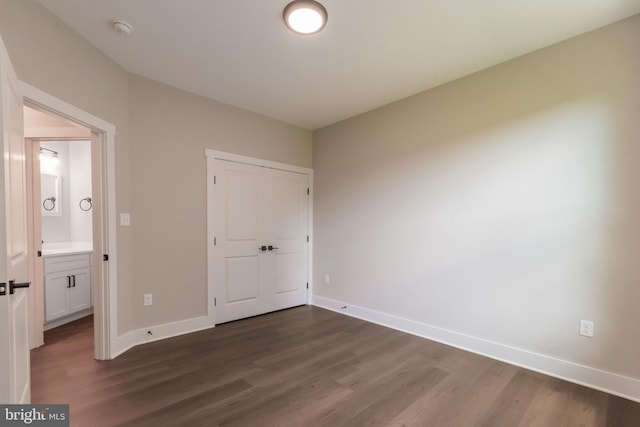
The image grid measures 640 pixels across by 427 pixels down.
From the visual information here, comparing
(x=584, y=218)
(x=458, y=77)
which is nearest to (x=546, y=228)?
(x=584, y=218)

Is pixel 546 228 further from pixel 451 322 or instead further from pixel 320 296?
pixel 320 296

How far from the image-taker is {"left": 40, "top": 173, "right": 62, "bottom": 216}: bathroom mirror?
4.00m

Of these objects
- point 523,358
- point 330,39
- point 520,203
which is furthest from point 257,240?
point 523,358

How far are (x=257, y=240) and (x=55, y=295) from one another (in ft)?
7.57

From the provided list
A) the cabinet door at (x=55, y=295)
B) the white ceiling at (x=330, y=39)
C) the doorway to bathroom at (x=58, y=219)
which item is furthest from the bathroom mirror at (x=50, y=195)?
the white ceiling at (x=330, y=39)

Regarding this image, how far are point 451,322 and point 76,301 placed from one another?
172 inches

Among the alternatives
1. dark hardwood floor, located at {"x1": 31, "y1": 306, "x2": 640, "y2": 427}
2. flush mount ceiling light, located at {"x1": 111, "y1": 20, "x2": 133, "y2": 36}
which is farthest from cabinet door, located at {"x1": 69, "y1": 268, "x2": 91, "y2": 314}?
flush mount ceiling light, located at {"x1": 111, "y1": 20, "x2": 133, "y2": 36}

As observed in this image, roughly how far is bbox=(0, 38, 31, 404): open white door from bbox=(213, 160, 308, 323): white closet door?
5.90ft

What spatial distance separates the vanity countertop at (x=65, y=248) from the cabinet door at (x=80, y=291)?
9.7 inches

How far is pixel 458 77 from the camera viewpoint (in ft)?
9.41

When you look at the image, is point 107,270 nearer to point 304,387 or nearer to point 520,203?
point 304,387

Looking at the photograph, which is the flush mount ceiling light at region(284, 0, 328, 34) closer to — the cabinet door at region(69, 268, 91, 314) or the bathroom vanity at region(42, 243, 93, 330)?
the bathroom vanity at region(42, 243, 93, 330)

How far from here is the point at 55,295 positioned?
319 cm

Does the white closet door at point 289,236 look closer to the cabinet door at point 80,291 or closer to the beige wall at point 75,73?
the beige wall at point 75,73
